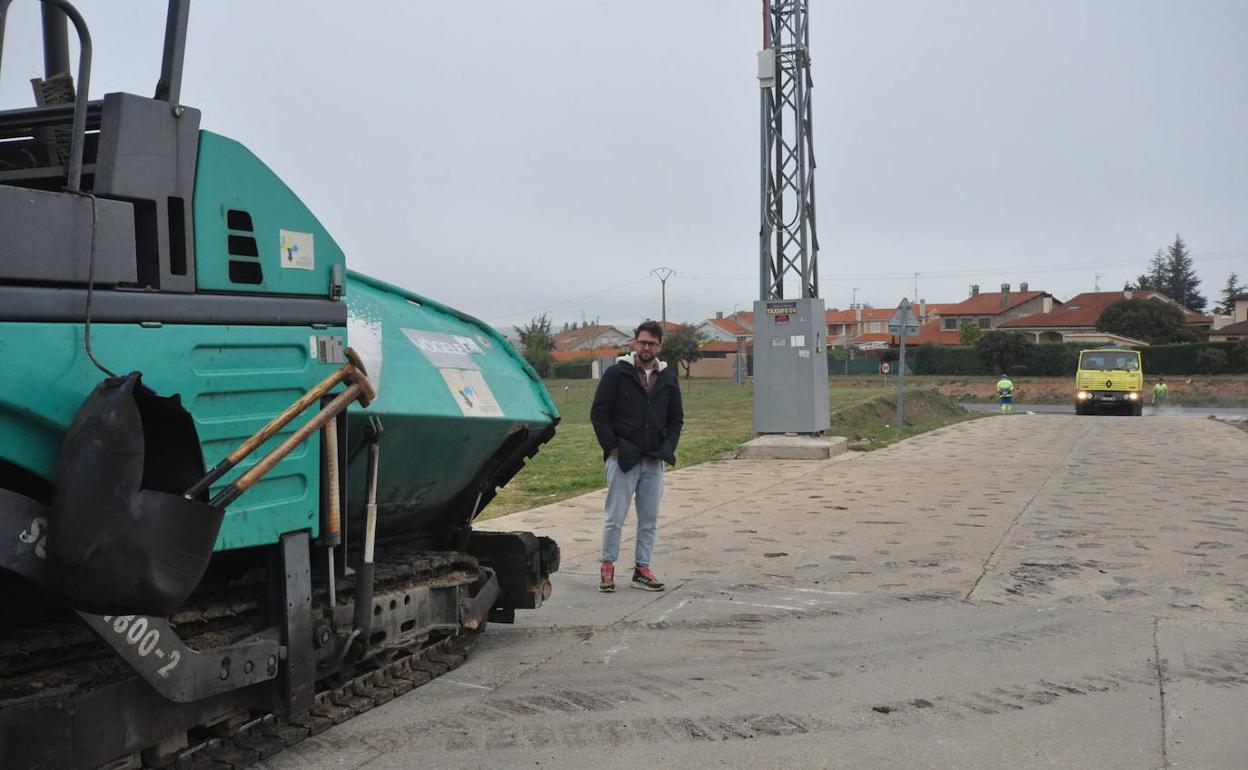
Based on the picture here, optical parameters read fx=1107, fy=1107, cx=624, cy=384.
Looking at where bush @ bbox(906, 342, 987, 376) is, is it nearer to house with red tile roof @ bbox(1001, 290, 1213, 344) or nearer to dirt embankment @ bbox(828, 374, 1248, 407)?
dirt embankment @ bbox(828, 374, 1248, 407)

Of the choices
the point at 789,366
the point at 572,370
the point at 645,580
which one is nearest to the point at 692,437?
the point at 789,366

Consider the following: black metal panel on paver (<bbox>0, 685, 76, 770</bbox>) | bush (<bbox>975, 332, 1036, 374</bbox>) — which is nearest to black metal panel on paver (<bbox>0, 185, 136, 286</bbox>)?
black metal panel on paver (<bbox>0, 685, 76, 770</bbox>)

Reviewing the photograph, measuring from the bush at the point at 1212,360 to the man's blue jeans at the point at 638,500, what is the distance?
4990cm

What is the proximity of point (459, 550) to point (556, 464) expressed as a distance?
10309 millimetres

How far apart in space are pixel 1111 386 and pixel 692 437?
52.6 ft

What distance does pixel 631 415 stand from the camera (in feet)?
24.1

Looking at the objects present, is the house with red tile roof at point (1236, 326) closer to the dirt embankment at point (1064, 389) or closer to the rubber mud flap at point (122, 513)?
the dirt embankment at point (1064, 389)

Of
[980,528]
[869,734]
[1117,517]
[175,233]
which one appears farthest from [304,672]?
[1117,517]

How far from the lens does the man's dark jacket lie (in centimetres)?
730

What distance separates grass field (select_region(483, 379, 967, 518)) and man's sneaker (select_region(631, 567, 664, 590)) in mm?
3589

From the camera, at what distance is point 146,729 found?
11.8ft

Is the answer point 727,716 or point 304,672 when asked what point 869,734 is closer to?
point 727,716

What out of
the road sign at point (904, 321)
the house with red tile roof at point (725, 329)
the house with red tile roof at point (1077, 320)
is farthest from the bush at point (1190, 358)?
the house with red tile roof at point (725, 329)

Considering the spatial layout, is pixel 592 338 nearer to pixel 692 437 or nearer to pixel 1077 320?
pixel 1077 320
